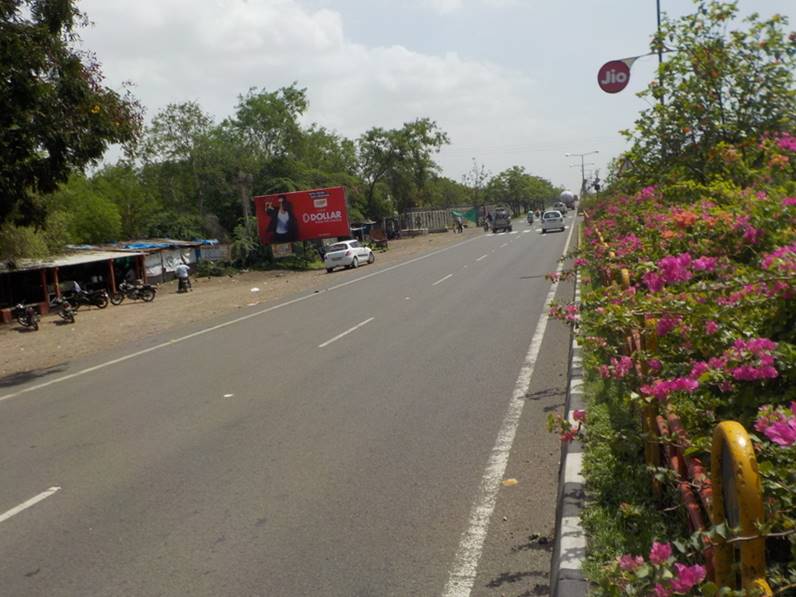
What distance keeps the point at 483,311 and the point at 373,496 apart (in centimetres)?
1005

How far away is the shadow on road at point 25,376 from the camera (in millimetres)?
12214

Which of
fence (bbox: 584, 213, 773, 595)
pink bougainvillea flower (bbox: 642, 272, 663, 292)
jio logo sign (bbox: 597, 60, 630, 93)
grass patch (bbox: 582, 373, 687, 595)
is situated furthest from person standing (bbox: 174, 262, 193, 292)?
fence (bbox: 584, 213, 773, 595)

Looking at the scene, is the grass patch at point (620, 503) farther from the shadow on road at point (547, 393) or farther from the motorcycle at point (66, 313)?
the motorcycle at point (66, 313)

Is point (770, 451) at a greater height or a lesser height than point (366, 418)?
greater

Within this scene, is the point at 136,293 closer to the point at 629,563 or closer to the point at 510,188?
the point at 629,563

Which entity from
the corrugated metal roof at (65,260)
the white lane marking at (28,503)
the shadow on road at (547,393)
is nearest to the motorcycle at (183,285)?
the corrugated metal roof at (65,260)

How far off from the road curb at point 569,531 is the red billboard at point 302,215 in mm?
35273

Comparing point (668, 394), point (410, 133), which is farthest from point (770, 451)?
point (410, 133)

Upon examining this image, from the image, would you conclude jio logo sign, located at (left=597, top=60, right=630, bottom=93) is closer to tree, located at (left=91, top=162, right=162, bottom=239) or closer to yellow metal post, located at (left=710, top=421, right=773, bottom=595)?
yellow metal post, located at (left=710, top=421, right=773, bottom=595)

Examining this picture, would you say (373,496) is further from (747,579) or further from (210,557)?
(747,579)

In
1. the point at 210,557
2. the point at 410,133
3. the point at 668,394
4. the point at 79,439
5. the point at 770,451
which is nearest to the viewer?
the point at 770,451

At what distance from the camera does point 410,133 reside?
7275 centimetres

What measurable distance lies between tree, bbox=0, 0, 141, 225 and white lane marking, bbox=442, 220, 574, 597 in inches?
373

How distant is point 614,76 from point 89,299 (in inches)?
780
